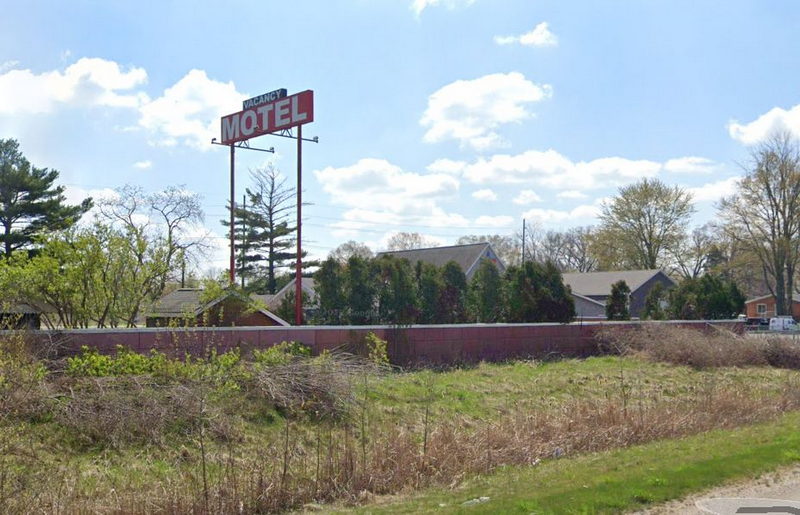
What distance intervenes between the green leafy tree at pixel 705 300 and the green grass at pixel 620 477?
21.2 meters

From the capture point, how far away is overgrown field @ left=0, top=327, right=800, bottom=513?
8.46 metres

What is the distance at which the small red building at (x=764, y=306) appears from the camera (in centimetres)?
7469

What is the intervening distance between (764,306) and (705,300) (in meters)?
50.5

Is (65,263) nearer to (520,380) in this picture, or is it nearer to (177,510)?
(177,510)

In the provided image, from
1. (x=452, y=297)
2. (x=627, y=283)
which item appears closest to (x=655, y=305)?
(x=452, y=297)

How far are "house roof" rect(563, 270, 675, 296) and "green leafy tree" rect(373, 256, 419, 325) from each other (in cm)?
3370

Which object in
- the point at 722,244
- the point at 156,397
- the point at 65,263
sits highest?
the point at 722,244

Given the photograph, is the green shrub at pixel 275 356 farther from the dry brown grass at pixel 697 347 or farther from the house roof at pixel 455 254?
the house roof at pixel 455 254

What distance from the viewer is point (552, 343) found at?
75.5 ft

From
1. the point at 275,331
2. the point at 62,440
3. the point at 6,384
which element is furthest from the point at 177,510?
the point at 275,331

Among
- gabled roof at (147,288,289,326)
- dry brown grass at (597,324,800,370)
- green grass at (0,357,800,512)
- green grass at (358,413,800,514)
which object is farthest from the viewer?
dry brown grass at (597,324,800,370)

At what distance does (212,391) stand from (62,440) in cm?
256

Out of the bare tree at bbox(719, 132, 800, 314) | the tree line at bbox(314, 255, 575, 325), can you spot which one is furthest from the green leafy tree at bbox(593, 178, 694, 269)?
the tree line at bbox(314, 255, 575, 325)

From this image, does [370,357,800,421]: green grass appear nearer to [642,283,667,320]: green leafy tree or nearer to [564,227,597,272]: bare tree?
[642,283,667,320]: green leafy tree
